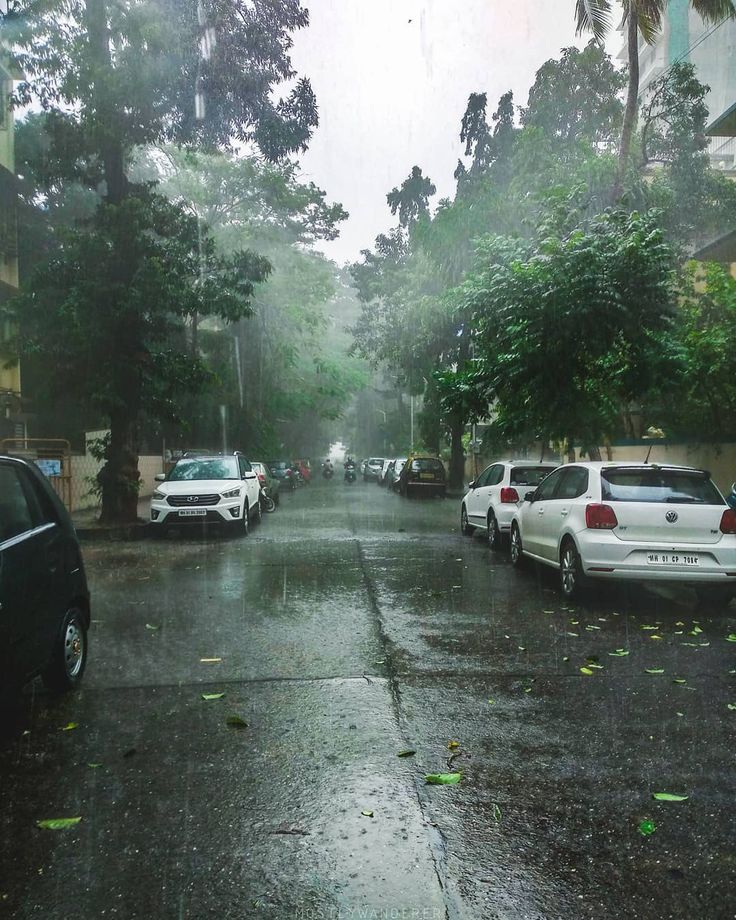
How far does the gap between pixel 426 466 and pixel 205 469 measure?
16.0m

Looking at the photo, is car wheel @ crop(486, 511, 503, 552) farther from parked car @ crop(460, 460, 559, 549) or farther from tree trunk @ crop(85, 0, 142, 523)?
tree trunk @ crop(85, 0, 142, 523)

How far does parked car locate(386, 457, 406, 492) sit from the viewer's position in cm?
3775

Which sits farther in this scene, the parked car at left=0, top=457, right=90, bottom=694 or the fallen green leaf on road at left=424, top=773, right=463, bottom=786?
the parked car at left=0, top=457, right=90, bottom=694

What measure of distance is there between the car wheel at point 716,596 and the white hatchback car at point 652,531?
11 millimetres

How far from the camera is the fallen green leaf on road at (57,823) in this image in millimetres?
3490

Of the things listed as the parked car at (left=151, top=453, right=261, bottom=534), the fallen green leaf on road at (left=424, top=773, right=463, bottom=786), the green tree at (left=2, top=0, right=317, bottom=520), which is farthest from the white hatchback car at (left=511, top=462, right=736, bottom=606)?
the green tree at (left=2, top=0, right=317, bottom=520)

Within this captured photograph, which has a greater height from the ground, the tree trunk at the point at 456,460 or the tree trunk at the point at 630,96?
the tree trunk at the point at 630,96

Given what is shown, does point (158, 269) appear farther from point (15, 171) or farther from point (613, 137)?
point (613, 137)

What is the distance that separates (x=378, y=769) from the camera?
4.18 meters

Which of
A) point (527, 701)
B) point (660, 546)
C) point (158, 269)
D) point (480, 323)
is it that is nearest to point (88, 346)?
point (158, 269)

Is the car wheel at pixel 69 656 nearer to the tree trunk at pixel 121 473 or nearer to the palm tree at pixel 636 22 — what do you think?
the tree trunk at pixel 121 473

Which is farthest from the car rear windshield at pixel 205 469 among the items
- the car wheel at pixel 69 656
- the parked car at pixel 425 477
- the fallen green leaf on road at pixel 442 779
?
the parked car at pixel 425 477

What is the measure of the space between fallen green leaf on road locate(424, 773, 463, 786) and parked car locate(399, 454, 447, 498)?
91.1ft

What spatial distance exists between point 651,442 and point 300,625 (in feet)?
51.8
